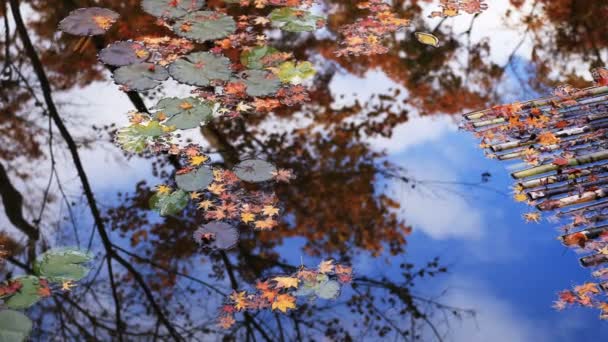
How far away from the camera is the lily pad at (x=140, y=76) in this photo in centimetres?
361

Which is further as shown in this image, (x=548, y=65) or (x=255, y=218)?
(x=548, y=65)

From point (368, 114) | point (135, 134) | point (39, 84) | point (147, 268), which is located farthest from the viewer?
point (39, 84)

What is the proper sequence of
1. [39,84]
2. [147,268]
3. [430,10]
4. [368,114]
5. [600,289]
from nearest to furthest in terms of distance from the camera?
[600,289]
[147,268]
[368,114]
[39,84]
[430,10]

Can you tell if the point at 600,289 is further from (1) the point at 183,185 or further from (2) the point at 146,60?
(2) the point at 146,60

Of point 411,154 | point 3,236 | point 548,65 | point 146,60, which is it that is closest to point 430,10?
point 548,65

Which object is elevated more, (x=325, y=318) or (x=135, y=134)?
(x=135, y=134)

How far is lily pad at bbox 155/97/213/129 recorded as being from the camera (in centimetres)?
332

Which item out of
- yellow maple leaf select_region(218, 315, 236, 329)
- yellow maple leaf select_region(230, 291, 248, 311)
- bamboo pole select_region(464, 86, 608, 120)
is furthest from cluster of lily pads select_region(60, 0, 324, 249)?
bamboo pole select_region(464, 86, 608, 120)

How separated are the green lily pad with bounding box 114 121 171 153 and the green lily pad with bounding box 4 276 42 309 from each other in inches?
40.5

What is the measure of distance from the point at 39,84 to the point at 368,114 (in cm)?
238

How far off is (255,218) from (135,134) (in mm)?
1069

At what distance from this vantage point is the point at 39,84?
4109mm

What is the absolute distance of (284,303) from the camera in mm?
2406

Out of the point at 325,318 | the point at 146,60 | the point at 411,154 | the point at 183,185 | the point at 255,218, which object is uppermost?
the point at 146,60
